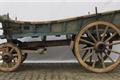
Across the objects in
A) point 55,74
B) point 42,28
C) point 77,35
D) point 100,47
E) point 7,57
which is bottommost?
point 55,74

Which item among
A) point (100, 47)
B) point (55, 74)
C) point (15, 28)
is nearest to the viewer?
point (55, 74)

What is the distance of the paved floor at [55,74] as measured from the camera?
7008 millimetres

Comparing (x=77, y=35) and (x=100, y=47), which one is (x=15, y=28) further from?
(x=100, y=47)

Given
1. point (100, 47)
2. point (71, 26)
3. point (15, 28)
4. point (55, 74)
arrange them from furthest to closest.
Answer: point (15, 28)
point (71, 26)
point (100, 47)
point (55, 74)

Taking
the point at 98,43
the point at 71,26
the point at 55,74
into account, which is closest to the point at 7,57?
the point at 55,74

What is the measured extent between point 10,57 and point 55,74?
1.01 metres

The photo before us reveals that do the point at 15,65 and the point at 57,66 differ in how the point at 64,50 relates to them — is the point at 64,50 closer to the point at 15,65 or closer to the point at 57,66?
the point at 57,66

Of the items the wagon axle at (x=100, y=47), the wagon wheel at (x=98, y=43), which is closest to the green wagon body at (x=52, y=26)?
the wagon wheel at (x=98, y=43)

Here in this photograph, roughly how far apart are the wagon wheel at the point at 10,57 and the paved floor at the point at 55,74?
0.16 meters

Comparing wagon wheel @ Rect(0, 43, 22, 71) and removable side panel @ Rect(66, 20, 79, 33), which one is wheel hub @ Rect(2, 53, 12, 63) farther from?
removable side panel @ Rect(66, 20, 79, 33)

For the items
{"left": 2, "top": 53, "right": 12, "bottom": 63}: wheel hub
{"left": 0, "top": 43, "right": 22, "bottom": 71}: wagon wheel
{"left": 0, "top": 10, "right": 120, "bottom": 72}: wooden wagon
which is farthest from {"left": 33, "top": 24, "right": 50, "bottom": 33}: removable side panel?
{"left": 2, "top": 53, "right": 12, "bottom": 63}: wheel hub

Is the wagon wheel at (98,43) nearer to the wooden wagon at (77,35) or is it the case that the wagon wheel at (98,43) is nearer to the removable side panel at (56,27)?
the wooden wagon at (77,35)

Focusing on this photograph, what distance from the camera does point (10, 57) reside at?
7723mm

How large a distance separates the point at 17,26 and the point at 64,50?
170 centimetres
